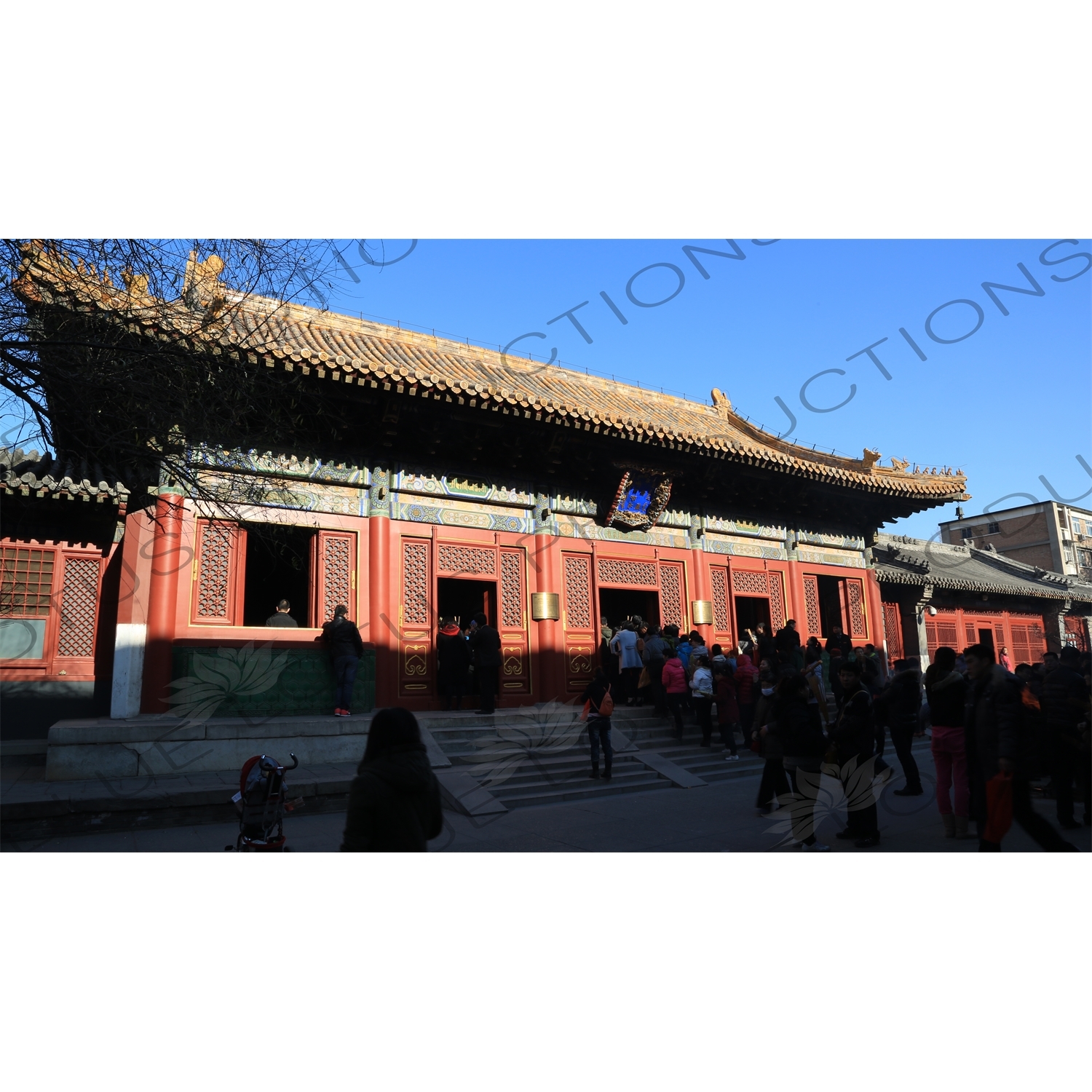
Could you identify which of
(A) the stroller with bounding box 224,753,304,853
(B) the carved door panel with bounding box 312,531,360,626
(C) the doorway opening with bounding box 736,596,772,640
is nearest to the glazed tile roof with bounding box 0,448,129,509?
(B) the carved door panel with bounding box 312,531,360,626

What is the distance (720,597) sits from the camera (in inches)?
493

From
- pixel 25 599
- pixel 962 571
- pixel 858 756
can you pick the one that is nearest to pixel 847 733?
pixel 858 756

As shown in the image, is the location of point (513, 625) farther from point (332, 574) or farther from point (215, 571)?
point (215, 571)

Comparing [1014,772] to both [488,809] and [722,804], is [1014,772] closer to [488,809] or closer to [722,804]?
[722,804]

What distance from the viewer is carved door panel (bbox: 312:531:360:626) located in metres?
9.17

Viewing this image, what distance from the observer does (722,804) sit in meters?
7.12

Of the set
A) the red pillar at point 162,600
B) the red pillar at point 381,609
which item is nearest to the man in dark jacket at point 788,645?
the red pillar at point 381,609

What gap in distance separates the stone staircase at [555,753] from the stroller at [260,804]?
2780 mm

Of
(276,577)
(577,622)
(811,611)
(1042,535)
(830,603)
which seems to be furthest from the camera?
(1042,535)

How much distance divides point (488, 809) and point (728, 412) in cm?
1075

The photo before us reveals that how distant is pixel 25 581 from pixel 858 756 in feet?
29.9

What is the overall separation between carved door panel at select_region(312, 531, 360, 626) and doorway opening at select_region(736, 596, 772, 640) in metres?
6.36

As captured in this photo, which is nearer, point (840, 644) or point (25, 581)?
point (25, 581)

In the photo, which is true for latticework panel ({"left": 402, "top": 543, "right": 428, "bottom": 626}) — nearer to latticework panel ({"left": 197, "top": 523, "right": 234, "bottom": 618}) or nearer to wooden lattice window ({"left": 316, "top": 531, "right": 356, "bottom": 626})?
wooden lattice window ({"left": 316, "top": 531, "right": 356, "bottom": 626})
